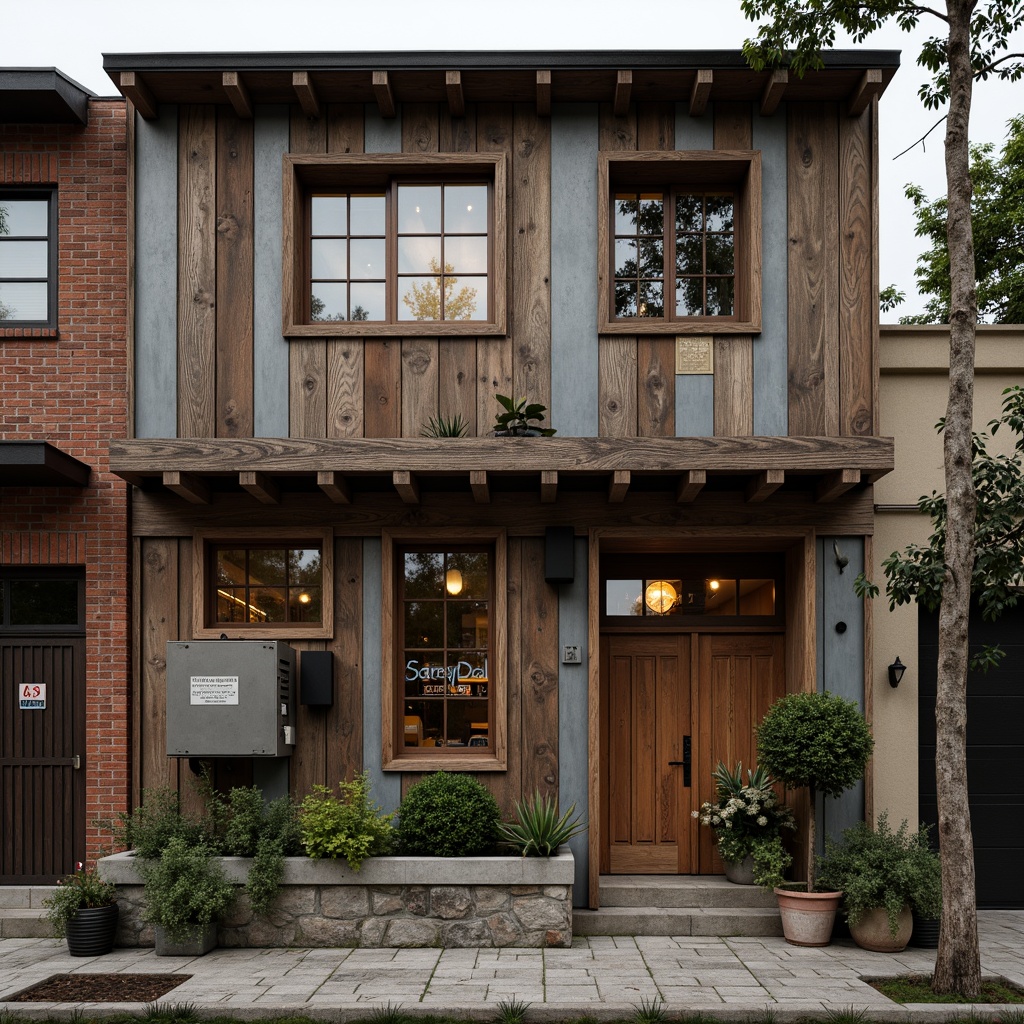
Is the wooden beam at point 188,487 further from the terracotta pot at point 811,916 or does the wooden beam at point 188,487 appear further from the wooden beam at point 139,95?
the terracotta pot at point 811,916

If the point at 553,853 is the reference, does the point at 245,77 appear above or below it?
above

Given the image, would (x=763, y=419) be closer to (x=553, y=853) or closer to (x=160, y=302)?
(x=553, y=853)

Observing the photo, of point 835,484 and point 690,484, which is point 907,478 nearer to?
point 835,484

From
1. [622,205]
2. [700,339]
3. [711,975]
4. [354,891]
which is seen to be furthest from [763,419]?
[354,891]

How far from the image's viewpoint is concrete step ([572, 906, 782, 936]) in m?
7.50

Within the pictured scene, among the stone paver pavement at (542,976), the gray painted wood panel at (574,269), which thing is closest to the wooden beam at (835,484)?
the gray painted wood panel at (574,269)

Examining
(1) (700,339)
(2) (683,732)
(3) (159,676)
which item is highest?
(1) (700,339)

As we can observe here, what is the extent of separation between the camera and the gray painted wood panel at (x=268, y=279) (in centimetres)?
802

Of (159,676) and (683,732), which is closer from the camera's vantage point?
(159,676)

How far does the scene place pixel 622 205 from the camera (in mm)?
8477

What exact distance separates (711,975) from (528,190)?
19.8 ft

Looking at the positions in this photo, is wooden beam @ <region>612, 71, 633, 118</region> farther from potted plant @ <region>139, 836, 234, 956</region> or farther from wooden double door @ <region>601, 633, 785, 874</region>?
potted plant @ <region>139, 836, 234, 956</region>

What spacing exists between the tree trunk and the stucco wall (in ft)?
5.75

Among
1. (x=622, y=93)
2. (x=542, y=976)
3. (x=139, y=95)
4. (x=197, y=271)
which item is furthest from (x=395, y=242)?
(x=542, y=976)
